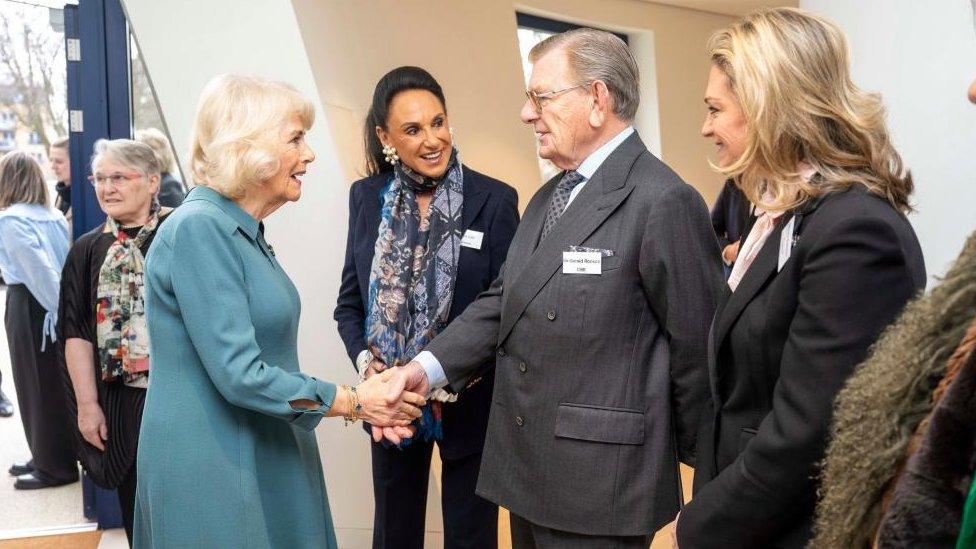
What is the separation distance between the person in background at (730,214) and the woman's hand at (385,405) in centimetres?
184

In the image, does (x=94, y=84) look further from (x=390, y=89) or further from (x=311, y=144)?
(x=390, y=89)

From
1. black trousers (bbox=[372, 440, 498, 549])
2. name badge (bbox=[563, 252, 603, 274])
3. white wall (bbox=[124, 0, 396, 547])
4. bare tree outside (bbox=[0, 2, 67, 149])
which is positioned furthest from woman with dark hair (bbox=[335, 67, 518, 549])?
bare tree outside (bbox=[0, 2, 67, 149])

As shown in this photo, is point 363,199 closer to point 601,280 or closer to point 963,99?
point 601,280

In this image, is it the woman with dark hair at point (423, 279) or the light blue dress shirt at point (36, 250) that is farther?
the light blue dress shirt at point (36, 250)

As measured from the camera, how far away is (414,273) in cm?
267

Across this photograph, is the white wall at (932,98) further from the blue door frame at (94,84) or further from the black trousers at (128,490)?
the blue door frame at (94,84)

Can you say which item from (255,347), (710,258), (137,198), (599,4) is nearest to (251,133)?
(255,347)

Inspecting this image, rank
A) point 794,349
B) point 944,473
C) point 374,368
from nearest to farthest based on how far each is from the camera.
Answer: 1. point 944,473
2. point 794,349
3. point 374,368

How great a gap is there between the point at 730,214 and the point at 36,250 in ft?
11.3

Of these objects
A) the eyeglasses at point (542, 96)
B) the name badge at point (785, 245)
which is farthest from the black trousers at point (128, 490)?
the name badge at point (785, 245)

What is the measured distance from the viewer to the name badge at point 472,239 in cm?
267

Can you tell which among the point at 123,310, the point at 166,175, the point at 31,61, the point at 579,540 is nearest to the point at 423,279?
the point at 579,540

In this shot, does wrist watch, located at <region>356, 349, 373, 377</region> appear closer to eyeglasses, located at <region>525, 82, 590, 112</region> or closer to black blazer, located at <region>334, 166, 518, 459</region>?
black blazer, located at <region>334, 166, 518, 459</region>

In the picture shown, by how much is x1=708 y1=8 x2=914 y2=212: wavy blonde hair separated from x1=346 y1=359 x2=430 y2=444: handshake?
108 cm
